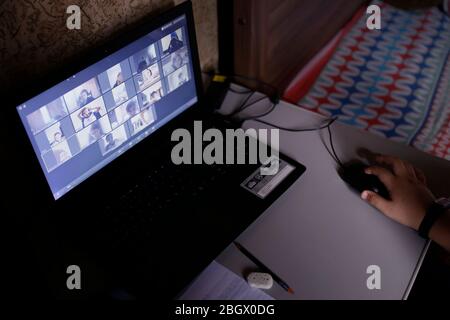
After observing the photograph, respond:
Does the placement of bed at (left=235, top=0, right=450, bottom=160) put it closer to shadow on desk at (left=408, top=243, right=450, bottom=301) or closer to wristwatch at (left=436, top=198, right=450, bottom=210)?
shadow on desk at (left=408, top=243, right=450, bottom=301)

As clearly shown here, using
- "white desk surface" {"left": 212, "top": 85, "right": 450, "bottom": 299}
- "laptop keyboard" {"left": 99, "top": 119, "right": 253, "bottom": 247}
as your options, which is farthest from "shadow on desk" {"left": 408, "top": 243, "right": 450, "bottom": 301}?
"laptop keyboard" {"left": 99, "top": 119, "right": 253, "bottom": 247}

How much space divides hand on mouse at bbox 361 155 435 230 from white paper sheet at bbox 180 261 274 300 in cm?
31

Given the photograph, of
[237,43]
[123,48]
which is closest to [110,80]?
[123,48]

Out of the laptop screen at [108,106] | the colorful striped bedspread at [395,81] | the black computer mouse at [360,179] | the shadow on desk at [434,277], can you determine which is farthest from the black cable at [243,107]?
the shadow on desk at [434,277]

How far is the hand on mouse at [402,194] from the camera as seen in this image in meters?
0.86

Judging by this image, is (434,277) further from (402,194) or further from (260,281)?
(260,281)

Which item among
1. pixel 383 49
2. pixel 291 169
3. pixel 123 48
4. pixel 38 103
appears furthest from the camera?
pixel 383 49

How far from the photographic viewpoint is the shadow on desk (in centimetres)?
105

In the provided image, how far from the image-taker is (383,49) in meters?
1.77

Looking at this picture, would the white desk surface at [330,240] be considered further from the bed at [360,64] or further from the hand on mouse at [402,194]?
the bed at [360,64]

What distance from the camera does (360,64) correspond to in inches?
67.2

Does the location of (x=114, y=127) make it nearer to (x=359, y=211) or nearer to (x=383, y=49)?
(x=359, y=211)

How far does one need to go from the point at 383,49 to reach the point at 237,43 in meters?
0.79

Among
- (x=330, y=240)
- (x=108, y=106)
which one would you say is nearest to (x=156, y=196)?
(x=108, y=106)
